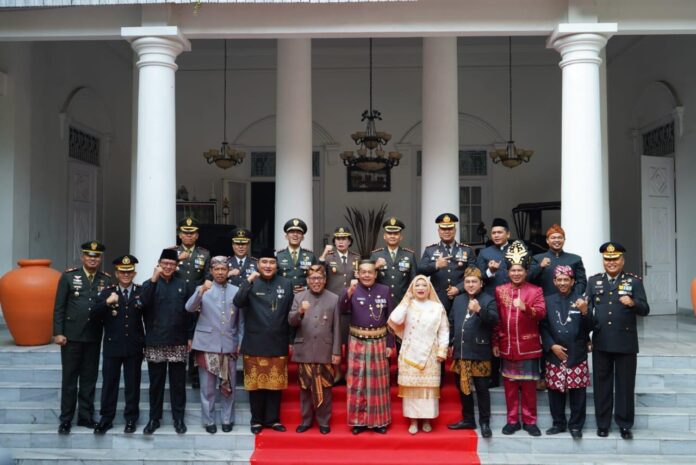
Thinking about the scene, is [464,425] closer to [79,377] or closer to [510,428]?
[510,428]

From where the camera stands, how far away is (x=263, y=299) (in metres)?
5.91

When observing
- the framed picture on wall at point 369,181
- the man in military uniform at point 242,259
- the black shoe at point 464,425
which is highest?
the framed picture on wall at point 369,181

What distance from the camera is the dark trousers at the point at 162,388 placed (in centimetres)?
590

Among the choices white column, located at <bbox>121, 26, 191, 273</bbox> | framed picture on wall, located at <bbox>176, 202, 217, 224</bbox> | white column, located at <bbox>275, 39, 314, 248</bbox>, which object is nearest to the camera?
white column, located at <bbox>121, 26, 191, 273</bbox>

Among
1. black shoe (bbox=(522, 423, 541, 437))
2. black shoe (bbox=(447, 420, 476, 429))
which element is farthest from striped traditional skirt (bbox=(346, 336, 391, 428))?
black shoe (bbox=(522, 423, 541, 437))

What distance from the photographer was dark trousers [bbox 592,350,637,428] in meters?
5.73

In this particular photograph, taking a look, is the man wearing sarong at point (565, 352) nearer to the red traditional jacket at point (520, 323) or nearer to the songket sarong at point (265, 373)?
the red traditional jacket at point (520, 323)

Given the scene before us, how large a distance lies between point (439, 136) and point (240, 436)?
4.84 metres

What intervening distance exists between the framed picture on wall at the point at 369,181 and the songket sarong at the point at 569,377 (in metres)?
8.02

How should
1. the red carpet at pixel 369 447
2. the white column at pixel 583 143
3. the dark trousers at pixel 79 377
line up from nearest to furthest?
the red carpet at pixel 369 447
the dark trousers at pixel 79 377
the white column at pixel 583 143

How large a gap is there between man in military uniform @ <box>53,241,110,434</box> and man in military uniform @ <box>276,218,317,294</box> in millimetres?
1762

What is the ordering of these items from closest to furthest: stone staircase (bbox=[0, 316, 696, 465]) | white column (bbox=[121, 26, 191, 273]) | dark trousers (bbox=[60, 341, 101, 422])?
stone staircase (bbox=[0, 316, 696, 465]), dark trousers (bbox=[60, 341, 101, 422]), white column (bbox=[121, 26, 191, 273])

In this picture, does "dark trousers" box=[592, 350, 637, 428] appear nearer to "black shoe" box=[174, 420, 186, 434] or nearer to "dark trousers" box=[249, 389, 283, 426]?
"dark trousers" box=[249, 389, 283, 426]

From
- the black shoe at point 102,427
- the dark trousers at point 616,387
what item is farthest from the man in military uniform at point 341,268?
the dark trousers at point 616,387
